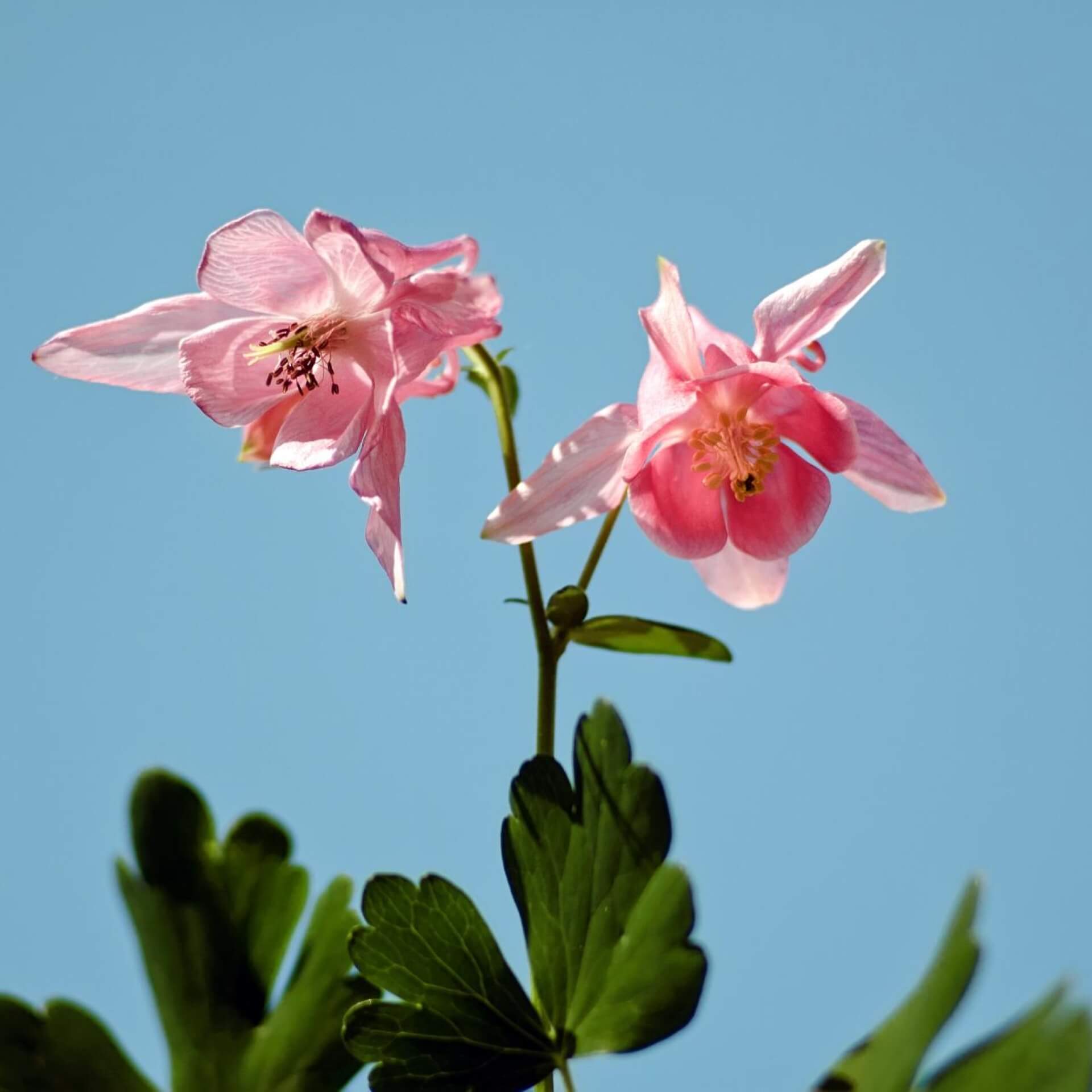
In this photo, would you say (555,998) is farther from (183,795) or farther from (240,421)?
(240,421)

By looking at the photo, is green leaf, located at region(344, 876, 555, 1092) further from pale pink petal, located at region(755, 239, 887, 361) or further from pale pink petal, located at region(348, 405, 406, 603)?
pale pink petal, located at region(755, 239, 887, 361)

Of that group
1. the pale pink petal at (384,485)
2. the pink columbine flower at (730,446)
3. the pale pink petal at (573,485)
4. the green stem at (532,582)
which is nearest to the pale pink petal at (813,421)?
the pink columbine flower at (730,446)

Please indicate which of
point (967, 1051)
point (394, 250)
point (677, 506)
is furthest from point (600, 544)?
point (967, 1051)

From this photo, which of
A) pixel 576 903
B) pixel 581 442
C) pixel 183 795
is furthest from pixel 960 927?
pixel 183 795

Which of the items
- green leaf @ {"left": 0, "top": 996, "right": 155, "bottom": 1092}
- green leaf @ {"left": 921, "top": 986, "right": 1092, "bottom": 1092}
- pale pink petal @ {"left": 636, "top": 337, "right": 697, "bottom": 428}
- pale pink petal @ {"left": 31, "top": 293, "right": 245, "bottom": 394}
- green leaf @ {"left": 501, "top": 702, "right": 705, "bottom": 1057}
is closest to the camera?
green leaf @ {"left": 921, "top": 986, "right": 1092, "bottom": 1092}

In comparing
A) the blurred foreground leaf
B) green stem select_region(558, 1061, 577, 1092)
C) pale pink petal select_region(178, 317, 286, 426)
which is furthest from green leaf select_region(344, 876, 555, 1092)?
pale pink petal select_region(178, 317, 286, 426)

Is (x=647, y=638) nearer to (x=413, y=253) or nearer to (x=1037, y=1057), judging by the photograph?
(x=413, y=253)

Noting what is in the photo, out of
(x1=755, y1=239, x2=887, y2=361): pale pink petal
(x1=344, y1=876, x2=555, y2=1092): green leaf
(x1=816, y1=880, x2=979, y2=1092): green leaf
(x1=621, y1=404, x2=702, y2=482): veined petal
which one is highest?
(x1=755, y1=239, x2=887, y2=361): pale pink petal
